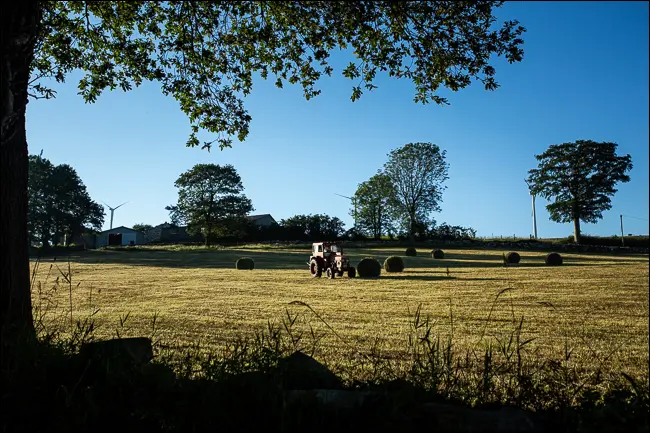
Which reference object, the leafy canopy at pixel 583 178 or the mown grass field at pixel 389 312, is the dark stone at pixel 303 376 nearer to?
the mown grass field at pixel 389 312

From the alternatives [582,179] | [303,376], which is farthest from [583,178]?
[303,376]

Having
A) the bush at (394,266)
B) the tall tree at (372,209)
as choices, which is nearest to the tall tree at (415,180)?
the tall tree at (372,209)

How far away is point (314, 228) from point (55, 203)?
3387 cm

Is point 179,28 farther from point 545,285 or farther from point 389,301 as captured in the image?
point 545,285

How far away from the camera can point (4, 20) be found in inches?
199

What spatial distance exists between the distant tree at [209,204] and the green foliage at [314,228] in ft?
21.8

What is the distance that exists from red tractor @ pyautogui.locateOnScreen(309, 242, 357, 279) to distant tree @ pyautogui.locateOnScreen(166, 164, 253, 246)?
3671 cm

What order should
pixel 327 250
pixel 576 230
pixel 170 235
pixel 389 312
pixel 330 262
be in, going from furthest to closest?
pixel 170 235 < pixel 576 230 < pixel 327 250 < pixel 330 262 < pixel 389 312

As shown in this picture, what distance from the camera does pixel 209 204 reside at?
60.2 metres

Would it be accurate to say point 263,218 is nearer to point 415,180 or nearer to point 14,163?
point 415,180

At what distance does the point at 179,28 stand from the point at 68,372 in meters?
5.82

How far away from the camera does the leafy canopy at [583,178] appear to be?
58.6m

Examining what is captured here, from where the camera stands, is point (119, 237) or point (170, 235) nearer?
point (119, 237)

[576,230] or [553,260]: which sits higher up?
[576,230]
